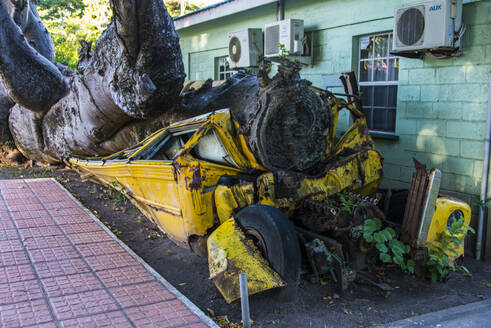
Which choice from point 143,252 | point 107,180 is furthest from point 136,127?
point 143,252

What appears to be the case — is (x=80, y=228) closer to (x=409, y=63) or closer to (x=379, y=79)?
(x=379, y=79)

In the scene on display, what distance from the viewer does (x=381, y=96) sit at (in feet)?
25.2

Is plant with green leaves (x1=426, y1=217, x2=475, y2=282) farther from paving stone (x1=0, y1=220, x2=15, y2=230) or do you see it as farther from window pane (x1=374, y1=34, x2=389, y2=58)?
paving stone (x1=0, y1=220, x2=15, y2=230)

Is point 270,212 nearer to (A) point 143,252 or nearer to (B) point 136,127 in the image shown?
(A) point 143,252

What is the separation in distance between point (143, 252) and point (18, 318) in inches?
92.0

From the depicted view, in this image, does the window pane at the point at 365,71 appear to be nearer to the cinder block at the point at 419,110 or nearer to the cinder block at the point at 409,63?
the cinder block at the point at 409,63

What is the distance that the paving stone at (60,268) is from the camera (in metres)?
4.96

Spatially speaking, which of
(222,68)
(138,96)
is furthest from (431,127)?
(222,68)

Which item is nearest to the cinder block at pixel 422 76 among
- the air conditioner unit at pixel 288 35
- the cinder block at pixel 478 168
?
the cinder block at pixel 478 168

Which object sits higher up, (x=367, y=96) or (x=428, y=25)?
(x=428, y=25)

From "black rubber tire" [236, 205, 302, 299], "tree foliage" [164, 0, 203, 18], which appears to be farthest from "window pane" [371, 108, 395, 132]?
"tree foliage" [164, 0, 203, 18]

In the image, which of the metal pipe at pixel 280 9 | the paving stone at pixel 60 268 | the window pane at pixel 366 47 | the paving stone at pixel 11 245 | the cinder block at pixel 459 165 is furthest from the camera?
the metal pipe at pixel 280 9

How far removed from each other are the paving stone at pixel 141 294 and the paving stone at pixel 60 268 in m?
0.74

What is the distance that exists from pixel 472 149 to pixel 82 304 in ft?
17.2
